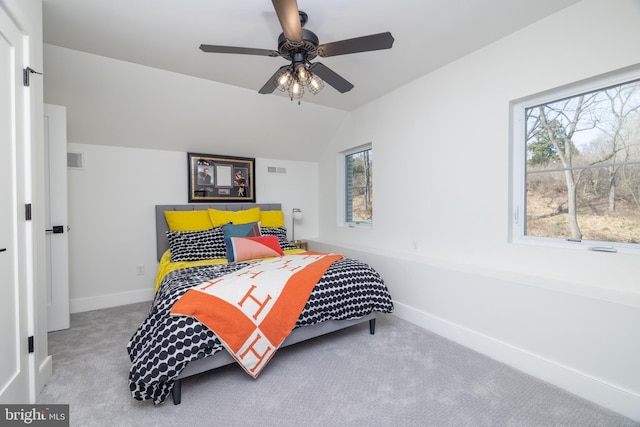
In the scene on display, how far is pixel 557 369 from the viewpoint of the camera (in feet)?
6.08

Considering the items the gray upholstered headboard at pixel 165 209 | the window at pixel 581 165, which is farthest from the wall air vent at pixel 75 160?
the window at pixel 581 165

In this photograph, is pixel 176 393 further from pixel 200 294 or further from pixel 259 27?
pixel 259 27

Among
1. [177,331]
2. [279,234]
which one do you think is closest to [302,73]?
[177,331]

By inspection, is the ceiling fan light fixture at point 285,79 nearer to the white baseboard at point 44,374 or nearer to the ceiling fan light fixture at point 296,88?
the ceiling fan light fixture at point 296,88

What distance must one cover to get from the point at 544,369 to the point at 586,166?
1403mm

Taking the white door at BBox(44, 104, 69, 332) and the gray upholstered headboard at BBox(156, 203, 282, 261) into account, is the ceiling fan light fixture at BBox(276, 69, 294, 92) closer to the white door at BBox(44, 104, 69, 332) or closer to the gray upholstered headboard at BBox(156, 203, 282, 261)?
the white door at BBox(44, 104, 69, 332)

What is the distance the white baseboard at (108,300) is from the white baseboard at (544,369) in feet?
10.5

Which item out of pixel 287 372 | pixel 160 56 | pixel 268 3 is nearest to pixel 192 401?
pixel 287 372

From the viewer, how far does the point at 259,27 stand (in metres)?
2.10

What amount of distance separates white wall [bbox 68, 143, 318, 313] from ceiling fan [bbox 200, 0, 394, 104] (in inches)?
83.7

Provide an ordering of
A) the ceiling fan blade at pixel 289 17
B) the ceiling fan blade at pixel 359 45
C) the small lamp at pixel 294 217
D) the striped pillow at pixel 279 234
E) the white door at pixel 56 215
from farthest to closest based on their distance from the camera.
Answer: the small lamp at pixel 294 217, the striped pillow at pixel 279 234, the white door at pixel 56 215, the ceiling fan blade at pixel 359 45, the ceiling fan blade at pixel 289 17

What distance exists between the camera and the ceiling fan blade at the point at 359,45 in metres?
1.65

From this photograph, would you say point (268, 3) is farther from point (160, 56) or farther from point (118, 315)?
point (118, 315)

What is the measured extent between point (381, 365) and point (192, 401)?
4.13 feet
